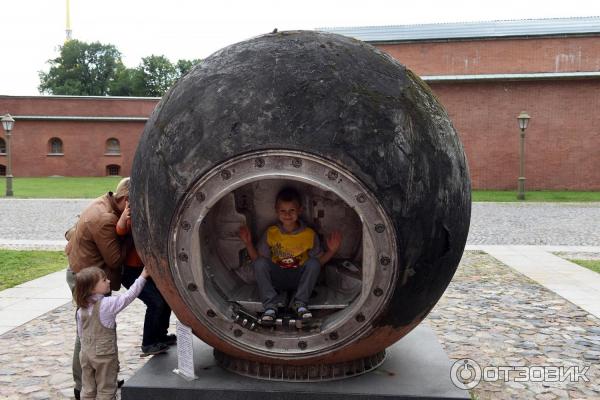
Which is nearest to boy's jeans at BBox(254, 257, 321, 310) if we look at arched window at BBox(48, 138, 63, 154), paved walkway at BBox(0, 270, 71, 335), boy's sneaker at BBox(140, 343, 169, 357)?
boy's sneaker at BBox(140, 343, 169, 357)

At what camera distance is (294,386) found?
131 inches

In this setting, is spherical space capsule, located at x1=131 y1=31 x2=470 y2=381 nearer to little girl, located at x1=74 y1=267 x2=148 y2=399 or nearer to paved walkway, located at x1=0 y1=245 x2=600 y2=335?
little girl, located at x1=74 y1=267 x2=148 y2=399

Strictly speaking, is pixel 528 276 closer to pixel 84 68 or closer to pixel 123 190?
pixel 123 190

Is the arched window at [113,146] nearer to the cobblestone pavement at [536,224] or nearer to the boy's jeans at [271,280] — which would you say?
the cobblestone pavement at [536,224]

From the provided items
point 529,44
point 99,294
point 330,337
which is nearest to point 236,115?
point 330,337

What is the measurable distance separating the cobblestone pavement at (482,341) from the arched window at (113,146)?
37135 millimetres

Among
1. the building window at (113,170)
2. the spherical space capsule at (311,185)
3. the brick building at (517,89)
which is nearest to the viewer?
the spherical space capsule at (311,185)

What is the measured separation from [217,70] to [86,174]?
4165 cm

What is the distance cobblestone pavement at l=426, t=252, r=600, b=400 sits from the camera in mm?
4215

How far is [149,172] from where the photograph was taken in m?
3.20

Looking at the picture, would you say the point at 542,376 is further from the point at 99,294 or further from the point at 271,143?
the point at 99,294

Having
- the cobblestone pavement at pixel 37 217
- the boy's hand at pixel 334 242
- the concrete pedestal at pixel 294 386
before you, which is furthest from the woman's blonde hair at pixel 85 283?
the cobblestone pavement at pixel 37 217

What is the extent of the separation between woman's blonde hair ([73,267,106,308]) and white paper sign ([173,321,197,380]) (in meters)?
0.58

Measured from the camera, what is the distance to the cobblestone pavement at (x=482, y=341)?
13.9 feet
